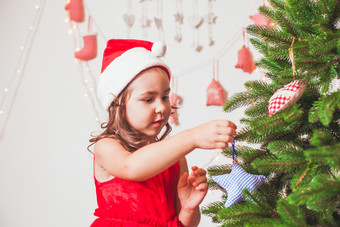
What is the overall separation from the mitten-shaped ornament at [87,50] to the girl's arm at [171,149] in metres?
1.33

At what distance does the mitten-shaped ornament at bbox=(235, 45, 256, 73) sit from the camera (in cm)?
178

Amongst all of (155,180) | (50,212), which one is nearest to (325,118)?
(155,180)

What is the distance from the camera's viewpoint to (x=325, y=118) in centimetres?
43

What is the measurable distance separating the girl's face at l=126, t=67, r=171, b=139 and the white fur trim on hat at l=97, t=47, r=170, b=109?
0.07ft

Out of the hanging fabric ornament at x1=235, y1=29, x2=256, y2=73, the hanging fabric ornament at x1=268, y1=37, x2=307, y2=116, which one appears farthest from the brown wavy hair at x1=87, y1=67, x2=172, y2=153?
the hanging fabric ornament at x1=235, y1=29, x2=256, y2=73

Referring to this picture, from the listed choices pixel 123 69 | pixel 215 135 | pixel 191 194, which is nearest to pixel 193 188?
pixel 191 194

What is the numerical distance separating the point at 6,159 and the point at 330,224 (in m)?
1.87

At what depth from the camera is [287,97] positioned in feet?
1.78

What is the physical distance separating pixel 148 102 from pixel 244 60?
43.4 inches

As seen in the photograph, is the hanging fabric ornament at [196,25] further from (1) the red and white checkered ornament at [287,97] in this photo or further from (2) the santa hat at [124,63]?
(1) the red and white checkered ornament at [287,97]

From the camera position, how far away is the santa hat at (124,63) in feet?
2.89

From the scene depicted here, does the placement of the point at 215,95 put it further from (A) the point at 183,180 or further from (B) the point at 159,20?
(A) the point at 183,180

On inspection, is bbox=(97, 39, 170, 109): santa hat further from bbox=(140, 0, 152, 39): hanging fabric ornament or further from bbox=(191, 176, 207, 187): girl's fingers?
bbox=(140, 0, 152, 39): hanging fabric ornament

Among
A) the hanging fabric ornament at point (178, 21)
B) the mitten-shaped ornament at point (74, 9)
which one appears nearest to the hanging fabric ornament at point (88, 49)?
the mitten-shaped ornament at point (74, 9)
